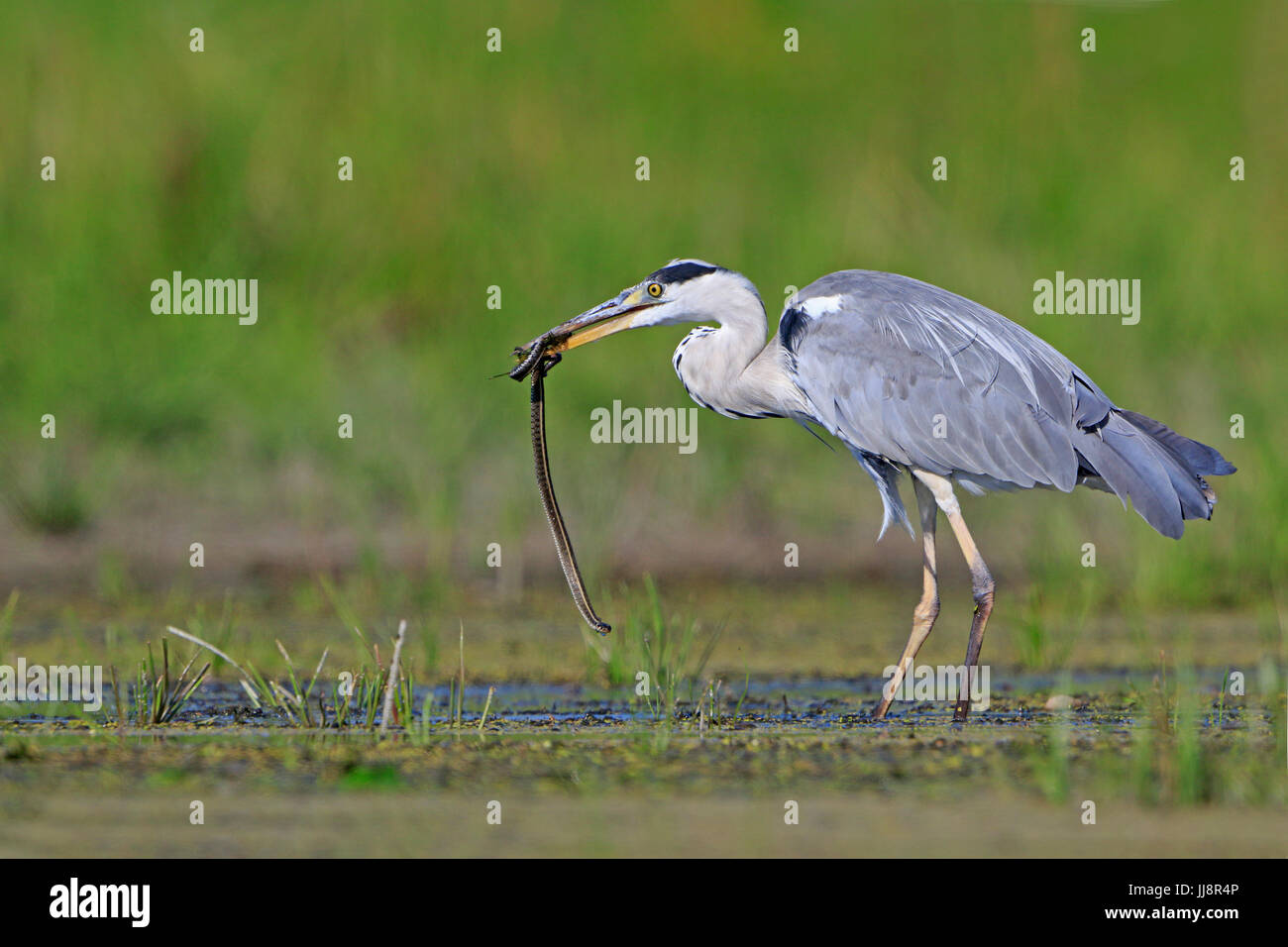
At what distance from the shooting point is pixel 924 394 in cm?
694

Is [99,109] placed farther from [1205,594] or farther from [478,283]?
[1205,594]

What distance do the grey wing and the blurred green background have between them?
3.86 ft

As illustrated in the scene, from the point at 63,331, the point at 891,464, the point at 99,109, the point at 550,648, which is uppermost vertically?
the point at 99,109

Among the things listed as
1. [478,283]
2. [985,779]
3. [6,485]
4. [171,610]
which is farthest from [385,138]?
[985,779]

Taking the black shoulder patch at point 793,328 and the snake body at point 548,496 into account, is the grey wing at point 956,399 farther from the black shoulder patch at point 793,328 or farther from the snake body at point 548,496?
the snake body at point 548,496

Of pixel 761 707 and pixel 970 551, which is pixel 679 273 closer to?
pixel 970 551

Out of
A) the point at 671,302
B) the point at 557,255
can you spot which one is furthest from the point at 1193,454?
the point at 557,255

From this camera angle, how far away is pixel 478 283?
11977 mm

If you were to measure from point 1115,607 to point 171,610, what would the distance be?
4382mm

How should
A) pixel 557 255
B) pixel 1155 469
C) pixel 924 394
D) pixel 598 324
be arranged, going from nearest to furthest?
pixel 1155 469, pixel 924 394, pixel 598 324, pixel 557 255

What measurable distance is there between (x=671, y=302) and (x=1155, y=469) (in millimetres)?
1907

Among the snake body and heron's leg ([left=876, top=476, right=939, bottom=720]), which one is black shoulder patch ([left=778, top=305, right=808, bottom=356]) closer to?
heron's leg ([left=876, top=476, right=939, bottom=720])

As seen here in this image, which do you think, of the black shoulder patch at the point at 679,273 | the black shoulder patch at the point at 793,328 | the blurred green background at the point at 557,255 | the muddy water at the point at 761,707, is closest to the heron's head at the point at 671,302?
the black shoulder patch at the point at 679,273
